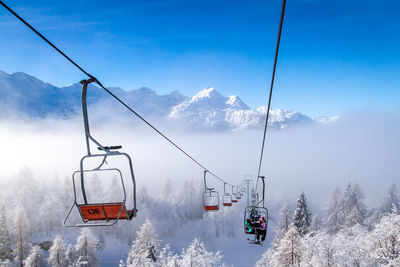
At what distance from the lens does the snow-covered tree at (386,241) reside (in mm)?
21969

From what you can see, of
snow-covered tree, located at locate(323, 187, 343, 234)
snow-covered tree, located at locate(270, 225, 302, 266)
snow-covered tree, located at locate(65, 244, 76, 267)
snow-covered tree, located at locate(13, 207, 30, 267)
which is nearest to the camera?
snow-covered tree, located at locate(270, 225, 302, 266)

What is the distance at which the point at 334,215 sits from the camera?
5859 cm

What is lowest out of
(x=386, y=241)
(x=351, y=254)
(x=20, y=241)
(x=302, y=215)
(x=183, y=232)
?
(x=183, y=232)

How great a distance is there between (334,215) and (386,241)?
39.7m

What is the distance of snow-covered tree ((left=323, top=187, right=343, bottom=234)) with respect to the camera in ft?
182

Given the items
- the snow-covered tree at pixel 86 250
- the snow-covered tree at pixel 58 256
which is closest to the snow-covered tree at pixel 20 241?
the snow-covered tree at pixel 58 256

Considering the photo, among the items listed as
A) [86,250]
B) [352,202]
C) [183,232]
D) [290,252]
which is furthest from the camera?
[183,232]

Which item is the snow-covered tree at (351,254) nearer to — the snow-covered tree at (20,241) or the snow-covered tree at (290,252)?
the snow-covered tree at (290,252)

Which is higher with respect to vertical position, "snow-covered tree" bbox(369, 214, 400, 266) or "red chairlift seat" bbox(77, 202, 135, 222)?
"red chairlift seat" bbox(77, 202, 135, 222)

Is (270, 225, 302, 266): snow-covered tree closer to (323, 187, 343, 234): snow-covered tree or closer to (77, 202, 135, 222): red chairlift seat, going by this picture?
(77, 202, 135, 222): red chairlift seat

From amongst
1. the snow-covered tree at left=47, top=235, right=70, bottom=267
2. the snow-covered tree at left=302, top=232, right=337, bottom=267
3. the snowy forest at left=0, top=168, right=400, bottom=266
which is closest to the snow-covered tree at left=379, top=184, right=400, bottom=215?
the snowy forest at left=0, top=168, right=400, bottom=266

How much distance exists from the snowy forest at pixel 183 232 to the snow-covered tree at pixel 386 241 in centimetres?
9

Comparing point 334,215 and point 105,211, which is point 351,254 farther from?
point 334,215

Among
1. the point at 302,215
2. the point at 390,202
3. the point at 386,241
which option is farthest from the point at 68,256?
the point at 390,202
